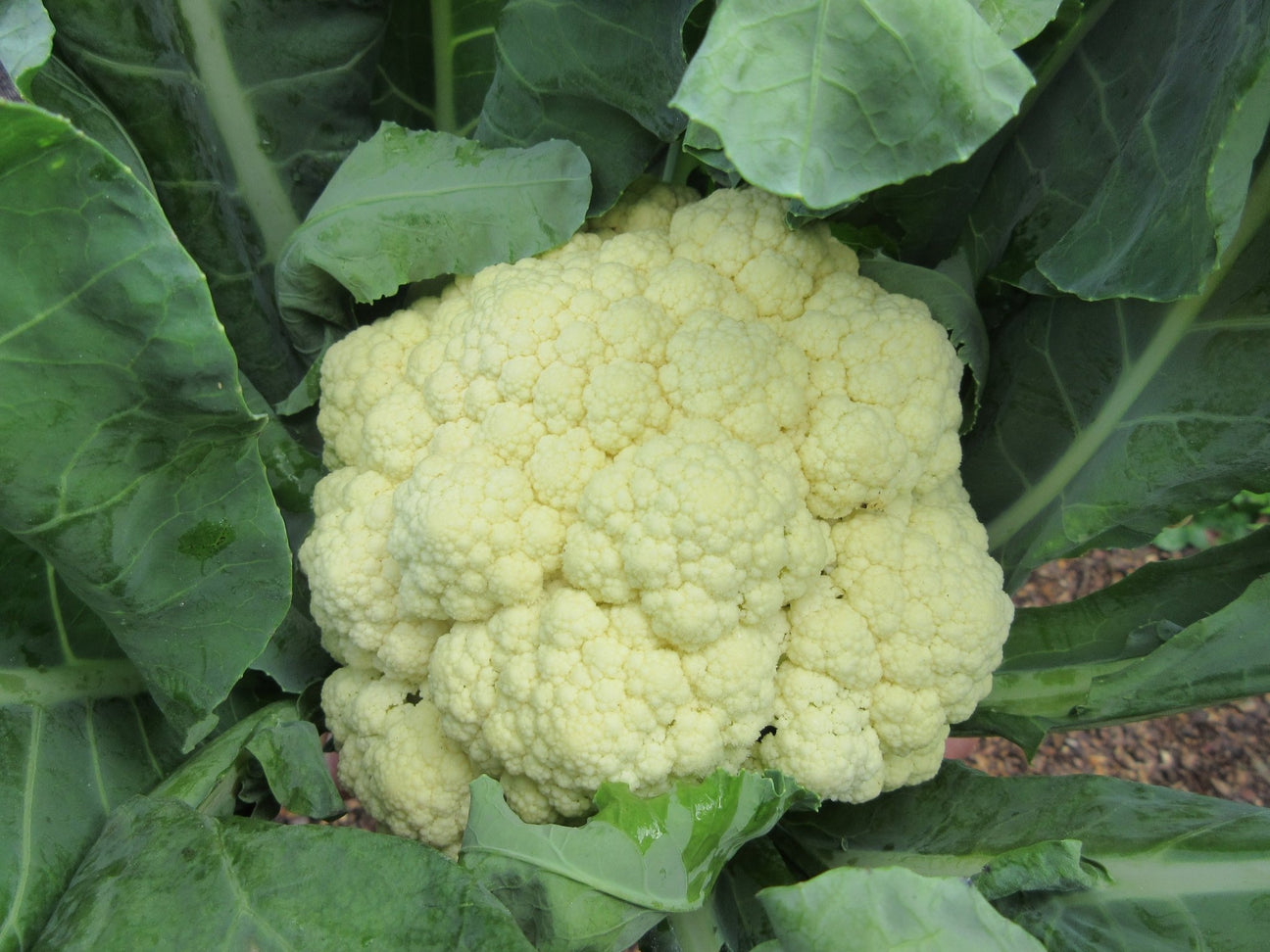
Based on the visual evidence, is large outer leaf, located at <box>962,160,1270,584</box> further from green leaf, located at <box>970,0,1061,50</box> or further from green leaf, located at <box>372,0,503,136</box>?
green leaf, located at <box>372,0,503,136</box>

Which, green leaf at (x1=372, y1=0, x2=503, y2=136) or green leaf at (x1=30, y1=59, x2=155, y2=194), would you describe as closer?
green leaf at (x1=30, y1=59, x2=155, y2=194)

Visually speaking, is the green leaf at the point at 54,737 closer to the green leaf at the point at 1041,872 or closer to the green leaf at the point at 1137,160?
the green leaf at the point at 1041,872

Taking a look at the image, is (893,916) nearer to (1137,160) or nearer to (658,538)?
(658,538)

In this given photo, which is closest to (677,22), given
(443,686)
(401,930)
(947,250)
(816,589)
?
(947,250)

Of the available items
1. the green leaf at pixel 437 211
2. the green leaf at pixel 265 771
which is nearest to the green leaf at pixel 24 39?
the green leaf at pixel 437 211

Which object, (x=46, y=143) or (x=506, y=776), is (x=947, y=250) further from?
(x=46, y=143)

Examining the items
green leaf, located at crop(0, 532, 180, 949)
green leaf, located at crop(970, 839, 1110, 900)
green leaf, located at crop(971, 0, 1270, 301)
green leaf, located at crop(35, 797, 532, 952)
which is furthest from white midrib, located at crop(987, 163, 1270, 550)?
green leaf, located at crop(0, 532, 180, 949)
